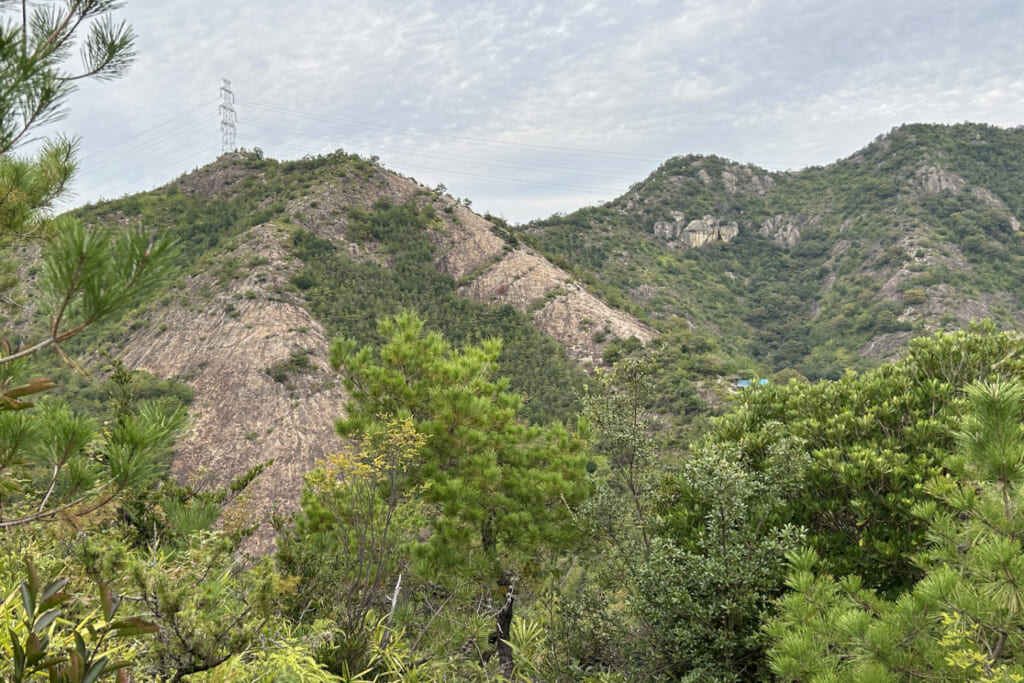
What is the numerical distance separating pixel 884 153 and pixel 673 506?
277 feet

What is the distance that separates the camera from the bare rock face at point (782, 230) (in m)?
65.6

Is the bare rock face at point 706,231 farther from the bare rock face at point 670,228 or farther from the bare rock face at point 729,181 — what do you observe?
the bare rock face at point 729,181

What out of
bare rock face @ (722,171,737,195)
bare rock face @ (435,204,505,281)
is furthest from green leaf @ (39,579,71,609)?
bare rock face @ (722,171,737,195)

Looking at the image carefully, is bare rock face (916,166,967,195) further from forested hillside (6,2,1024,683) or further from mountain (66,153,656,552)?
forested hillside (6,2,1024,683)

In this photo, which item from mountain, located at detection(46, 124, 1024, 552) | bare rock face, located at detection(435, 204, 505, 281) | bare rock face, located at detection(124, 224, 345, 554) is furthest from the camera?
bare rock face, located at detection(435, 204, 505, 281)

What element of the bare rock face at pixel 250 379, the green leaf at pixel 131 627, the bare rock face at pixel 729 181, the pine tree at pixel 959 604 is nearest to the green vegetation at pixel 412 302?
the bare rock face at pixel 250 379

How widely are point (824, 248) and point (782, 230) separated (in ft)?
26.2

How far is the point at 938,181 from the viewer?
59.2m

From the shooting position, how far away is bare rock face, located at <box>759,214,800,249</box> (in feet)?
215

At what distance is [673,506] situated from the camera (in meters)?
5.50

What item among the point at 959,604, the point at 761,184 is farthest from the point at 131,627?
the point at 761,184

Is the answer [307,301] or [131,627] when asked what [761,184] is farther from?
[131,627]

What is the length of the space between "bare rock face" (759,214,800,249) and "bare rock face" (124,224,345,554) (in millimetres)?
59491

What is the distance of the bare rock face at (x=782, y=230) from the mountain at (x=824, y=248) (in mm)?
227
